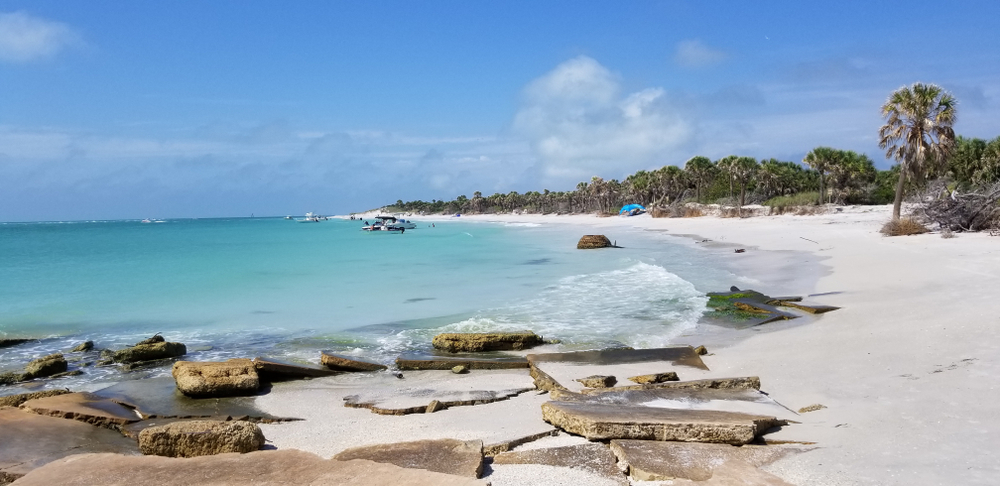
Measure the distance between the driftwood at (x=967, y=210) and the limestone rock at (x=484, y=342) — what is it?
22.0 metres

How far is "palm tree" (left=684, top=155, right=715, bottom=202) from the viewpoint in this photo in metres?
88.4

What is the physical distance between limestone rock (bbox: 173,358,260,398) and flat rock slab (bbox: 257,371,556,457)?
316mm

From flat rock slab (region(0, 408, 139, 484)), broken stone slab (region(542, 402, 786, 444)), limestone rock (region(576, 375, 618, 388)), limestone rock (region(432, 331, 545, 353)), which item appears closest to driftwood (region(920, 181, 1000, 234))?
limestone rock (region(432, 331, 545, 353))

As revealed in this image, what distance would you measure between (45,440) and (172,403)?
211 centimetres

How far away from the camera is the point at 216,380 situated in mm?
8188

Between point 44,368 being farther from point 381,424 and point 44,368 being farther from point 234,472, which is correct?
point 234,472

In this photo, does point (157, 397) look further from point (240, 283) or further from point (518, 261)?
point (518, 261)

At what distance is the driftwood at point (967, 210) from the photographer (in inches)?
947

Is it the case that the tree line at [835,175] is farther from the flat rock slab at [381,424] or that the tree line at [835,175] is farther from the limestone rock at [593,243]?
the flat rock slab at [381,424]

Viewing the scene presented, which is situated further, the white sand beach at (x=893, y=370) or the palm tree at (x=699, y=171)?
the palm tree at (x=699, y=171)

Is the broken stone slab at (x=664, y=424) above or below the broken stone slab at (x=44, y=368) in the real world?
above

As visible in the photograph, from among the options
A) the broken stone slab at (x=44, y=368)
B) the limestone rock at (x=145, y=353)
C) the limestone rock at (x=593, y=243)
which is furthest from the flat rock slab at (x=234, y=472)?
the limestone rock at (x=593, y=243)

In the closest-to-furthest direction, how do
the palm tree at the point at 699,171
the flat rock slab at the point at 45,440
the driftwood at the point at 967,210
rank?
the flat rock slab at the point at 45,440, the driftwood at the point at 967,210, the palm tree at the point at 699,171


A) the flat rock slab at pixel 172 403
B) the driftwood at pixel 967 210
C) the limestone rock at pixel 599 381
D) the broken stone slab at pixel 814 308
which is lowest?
the flat rock slab at pixel 172 403
